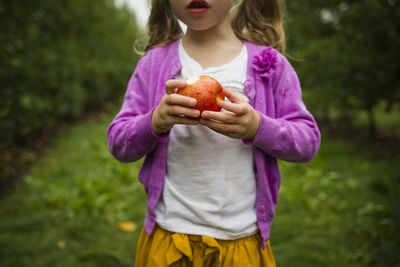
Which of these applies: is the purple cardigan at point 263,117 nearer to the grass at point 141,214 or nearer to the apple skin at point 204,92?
the apple skin at point 204,92

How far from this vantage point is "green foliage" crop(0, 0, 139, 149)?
3.95 meters

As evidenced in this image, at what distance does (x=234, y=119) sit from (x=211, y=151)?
262 millimetres

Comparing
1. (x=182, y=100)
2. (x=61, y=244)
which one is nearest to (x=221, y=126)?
(x=182, y=100)

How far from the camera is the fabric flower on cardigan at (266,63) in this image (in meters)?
1.29

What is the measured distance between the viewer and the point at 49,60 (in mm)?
5270

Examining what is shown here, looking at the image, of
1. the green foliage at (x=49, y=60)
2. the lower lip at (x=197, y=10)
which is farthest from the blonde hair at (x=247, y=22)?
the green foliage at (x=49, y=60)

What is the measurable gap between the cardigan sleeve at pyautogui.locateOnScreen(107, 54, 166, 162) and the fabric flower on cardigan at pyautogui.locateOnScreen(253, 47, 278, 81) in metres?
0.46

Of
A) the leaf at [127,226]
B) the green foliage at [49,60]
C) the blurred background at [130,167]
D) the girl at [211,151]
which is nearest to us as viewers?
the girl at [211,151]

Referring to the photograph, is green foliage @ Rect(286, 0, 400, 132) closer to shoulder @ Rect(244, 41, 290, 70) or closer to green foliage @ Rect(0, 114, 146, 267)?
shoulder @ Rect(244, 41, 290, 70)

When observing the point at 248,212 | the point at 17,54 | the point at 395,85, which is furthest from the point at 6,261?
the point at 395,85

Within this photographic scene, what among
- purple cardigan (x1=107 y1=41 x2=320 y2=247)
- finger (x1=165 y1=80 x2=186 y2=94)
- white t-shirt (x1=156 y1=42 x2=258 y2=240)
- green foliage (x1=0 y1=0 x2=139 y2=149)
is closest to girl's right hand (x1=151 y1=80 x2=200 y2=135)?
finger (x1=165 y1=80 x2=186 y2=94)

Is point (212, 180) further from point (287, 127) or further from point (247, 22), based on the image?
point (247, 22)

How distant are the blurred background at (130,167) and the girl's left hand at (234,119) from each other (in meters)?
0.53

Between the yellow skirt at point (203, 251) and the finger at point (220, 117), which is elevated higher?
the finger at point (220, 117)
